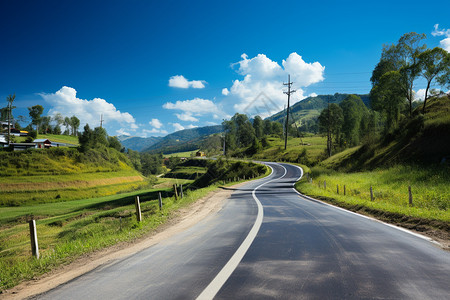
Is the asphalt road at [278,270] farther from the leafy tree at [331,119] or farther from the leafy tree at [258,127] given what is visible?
the leafy tree at [258,127]

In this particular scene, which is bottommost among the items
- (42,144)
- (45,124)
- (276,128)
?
(42,144)

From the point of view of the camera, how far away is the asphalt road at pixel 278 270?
2.89 m

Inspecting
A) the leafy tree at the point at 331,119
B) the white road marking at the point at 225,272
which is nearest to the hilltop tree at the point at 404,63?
the leafy tree at the point at 331,119

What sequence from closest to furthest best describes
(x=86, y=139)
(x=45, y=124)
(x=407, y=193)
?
1. (x=407, y=193)
2. (x=86, y=139)
3. (x=45, y=124)

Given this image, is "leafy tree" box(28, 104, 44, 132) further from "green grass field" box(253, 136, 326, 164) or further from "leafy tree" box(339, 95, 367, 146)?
"leafy tree" box(339, 95, 367, 146)

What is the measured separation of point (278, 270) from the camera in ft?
11.8

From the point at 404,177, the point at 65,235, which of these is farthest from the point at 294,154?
the point at 65,235

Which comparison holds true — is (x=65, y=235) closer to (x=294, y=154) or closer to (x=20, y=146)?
(x=294, y=154)

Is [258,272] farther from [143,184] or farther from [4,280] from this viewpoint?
[143,184]

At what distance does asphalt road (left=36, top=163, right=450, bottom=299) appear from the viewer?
9.48ft

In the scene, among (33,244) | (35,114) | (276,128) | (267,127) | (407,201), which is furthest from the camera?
(267,127)

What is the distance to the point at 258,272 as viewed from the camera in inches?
139

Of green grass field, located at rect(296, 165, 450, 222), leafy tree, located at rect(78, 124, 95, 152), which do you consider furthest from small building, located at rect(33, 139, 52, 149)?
green grass field, located at rect(296, 165, 450, 222)

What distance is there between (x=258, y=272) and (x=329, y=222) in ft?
16.8
